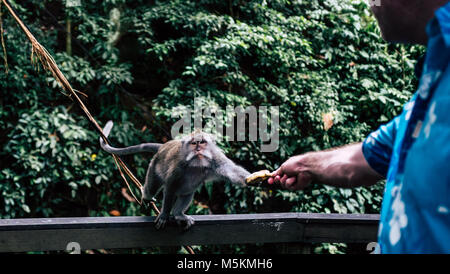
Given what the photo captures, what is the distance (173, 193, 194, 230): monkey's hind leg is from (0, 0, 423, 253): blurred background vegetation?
1.23 metres

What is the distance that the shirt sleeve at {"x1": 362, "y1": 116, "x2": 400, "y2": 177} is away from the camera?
0.81 meters

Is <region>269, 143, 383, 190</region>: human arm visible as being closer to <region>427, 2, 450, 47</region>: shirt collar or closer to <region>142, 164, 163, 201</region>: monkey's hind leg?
<region>427, 2, 450, 47</region>: shirt collar

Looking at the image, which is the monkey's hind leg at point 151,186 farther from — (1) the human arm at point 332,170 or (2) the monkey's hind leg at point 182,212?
(1) the human arm at point 332,170

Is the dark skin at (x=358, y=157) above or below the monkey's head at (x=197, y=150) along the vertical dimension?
above

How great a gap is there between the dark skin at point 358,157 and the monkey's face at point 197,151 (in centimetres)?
94

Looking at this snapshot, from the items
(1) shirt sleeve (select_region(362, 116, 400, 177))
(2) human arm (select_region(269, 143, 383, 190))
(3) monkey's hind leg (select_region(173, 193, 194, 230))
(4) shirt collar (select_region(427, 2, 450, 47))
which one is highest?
(4) shirt collar (select_region(427, 2, 450, 47))

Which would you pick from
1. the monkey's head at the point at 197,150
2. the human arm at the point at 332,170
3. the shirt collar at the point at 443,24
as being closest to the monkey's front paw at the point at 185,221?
the monkey's head at the point at 197,150

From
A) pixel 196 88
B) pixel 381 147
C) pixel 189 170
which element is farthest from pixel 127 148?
pixel 381 147

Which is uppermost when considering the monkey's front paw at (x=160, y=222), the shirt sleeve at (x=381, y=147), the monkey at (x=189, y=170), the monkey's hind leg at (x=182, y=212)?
the shirt sleeve at (x=381, y=147)

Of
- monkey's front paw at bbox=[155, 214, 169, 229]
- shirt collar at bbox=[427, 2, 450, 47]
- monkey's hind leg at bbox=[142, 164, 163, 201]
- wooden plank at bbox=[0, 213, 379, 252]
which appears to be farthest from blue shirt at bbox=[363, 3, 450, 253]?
monkey's hind leg at bbox=[142, 164, 163, 201]

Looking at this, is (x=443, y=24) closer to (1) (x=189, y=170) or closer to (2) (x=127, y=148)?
(1) (x=189, y=170)

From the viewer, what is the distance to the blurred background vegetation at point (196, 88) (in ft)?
11.3

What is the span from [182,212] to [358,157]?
1.37 meters
